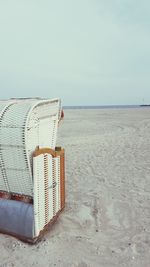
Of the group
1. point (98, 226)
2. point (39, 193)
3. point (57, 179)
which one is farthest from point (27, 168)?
point (98, 226)

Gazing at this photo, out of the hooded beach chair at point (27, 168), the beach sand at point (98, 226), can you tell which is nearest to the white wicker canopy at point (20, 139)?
the hooded beach chair at point (27, 168)

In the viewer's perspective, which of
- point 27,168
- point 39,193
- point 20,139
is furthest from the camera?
point 39,193

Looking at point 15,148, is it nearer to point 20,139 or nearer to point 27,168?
point 20,139

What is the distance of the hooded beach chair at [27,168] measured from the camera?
3.82m

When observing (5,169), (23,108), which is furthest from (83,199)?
(23,108)

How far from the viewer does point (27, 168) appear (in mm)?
3898

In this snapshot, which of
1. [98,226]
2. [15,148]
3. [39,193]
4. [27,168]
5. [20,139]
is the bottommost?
[98,226]

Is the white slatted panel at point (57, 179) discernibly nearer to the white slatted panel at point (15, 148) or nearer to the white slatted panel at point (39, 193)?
the white slatted panel at point (39, 193)

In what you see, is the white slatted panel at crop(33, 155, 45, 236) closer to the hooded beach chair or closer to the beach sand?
the hooded beach chair

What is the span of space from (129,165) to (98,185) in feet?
7.00

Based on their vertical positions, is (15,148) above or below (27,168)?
above

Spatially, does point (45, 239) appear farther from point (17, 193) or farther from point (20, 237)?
point (17, 193)

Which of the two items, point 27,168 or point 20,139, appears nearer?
point 20,139

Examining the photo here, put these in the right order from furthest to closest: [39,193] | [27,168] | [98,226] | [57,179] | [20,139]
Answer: [98,226] < [57,179] < [39,193] < [27,168] < [20,139]
